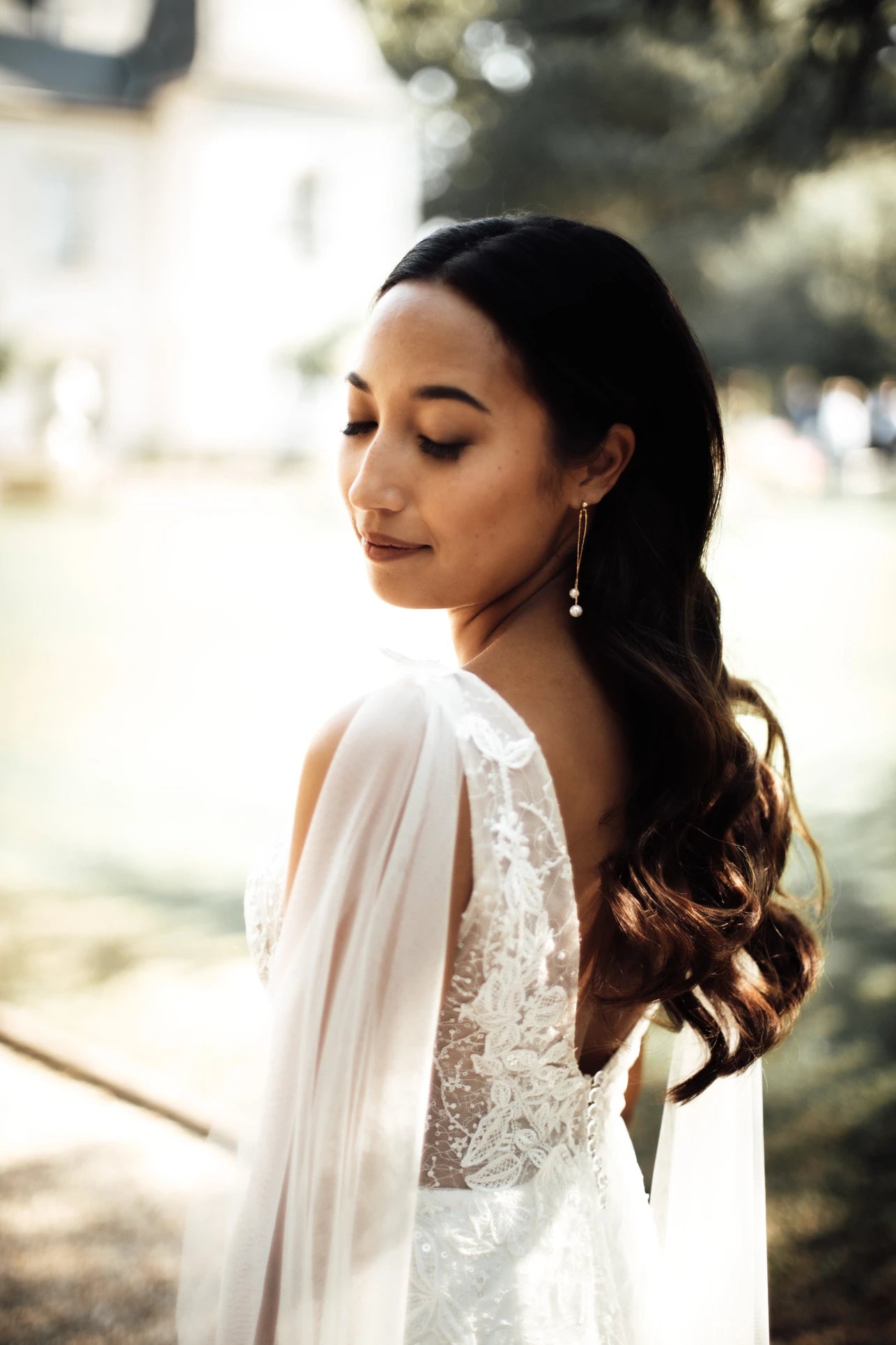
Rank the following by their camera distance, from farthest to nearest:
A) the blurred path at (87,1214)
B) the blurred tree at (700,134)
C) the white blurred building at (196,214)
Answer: the white blurred building at (196,214)
the blurred tree at (700,134)
the blurred path at (87,1214)

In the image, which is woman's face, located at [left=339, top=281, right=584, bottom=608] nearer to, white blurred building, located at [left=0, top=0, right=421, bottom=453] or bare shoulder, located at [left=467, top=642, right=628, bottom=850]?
bare shoulder, located at [left=467, top=642, right=628, bottom=850]

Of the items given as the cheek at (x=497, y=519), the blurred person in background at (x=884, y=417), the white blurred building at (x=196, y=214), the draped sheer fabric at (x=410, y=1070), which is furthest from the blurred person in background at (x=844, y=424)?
the draped sheer fabric at (x=410, y=1070)

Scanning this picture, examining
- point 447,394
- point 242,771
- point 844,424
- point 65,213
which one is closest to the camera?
point 447,394

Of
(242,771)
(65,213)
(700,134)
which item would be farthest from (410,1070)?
(65,213)

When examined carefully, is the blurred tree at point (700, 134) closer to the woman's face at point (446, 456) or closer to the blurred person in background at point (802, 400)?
the woman's face at point (446, 456)

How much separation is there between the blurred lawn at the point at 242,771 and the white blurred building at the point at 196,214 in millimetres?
4098

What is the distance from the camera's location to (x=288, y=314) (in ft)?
74.0

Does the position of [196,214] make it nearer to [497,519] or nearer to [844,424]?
[844,424]

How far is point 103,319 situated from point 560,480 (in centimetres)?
2241

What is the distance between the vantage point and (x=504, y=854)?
117 cm

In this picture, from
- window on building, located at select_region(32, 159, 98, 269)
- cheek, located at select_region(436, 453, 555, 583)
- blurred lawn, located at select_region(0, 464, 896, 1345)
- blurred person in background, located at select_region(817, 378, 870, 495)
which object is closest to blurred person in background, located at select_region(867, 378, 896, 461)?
blurred person in background, located at select_region(817, 378, 870, 495)

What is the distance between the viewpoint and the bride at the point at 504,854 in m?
1.12

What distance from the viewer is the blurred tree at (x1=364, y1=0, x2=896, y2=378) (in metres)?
3.74

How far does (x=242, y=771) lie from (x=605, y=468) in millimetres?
6743
